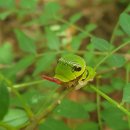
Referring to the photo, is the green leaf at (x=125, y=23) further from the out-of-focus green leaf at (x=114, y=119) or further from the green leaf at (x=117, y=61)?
the out-of-focus green leaf at (x=114, y=119)

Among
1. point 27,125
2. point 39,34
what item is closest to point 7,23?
point 39,34

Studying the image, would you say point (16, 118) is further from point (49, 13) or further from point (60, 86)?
point (49, 13)

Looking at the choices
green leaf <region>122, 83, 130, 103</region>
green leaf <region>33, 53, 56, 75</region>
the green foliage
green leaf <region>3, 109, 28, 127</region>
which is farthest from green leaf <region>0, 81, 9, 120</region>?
green leaf <region>33, 53, 56, 75</region>

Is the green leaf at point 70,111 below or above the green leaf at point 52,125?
above

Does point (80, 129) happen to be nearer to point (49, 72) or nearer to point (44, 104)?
point (44, 104)

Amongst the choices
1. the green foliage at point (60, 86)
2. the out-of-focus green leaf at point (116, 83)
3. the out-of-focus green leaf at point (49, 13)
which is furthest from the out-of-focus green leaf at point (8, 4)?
the out-of-focus green leaf at point (116, 83)

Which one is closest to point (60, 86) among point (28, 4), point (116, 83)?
point (116, 83)
